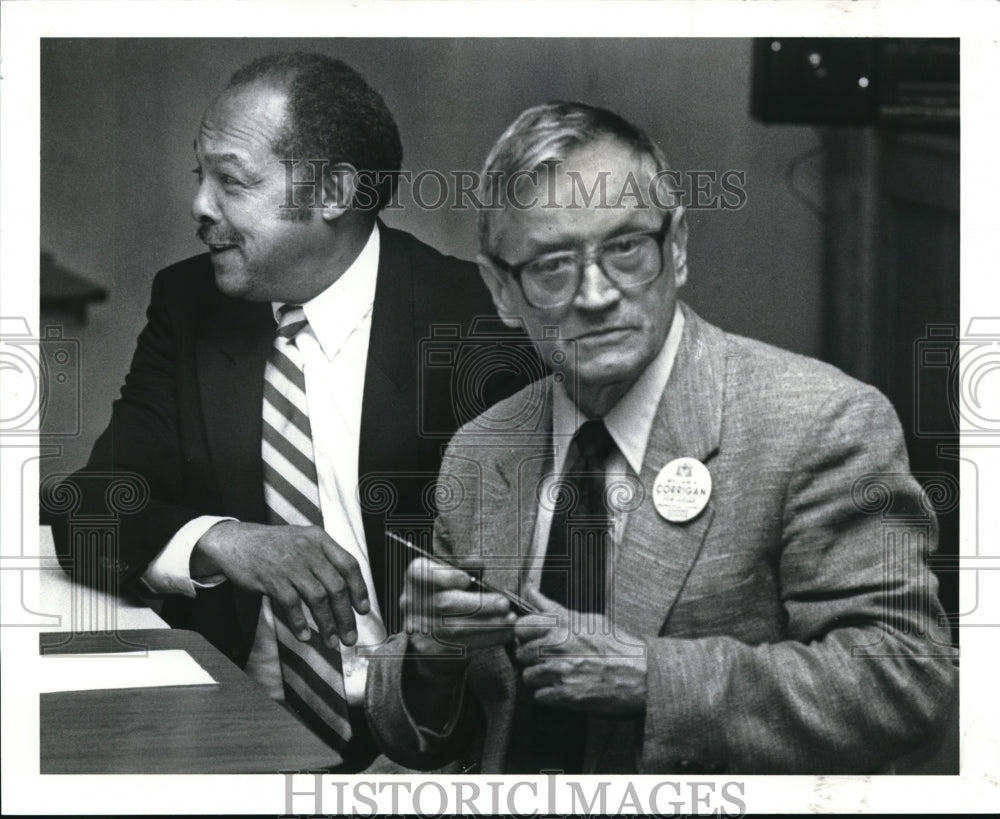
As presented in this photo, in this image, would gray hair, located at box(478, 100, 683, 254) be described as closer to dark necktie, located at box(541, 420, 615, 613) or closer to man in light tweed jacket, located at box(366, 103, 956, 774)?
man in light tweed jacket, located at box(366, 103, 956, 774)

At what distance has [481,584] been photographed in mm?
5078

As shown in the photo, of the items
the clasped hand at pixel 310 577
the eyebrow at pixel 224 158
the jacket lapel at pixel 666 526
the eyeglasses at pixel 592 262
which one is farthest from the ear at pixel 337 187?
the jacket lapel at pixel 666 526

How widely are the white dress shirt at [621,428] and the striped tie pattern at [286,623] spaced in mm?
762

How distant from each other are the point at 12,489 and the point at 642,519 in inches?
86.8

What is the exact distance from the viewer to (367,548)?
5.11m

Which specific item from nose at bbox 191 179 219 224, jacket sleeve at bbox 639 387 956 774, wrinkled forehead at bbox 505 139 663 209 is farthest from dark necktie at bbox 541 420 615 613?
nose at bbox 191 179 219 224

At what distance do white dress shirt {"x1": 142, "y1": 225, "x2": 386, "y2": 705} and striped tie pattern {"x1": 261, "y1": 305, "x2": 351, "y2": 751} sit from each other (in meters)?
0.03

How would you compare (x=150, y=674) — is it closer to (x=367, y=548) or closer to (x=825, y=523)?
(x=367, y=548)

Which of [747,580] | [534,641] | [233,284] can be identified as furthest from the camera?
[233,284]

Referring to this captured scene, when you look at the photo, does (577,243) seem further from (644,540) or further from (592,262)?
(644,540)

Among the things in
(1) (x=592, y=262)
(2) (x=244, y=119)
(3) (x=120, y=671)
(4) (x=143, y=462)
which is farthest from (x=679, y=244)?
(3) (x=120, y=671)

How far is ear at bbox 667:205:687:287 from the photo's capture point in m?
5.08

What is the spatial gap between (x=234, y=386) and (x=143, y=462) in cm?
41
